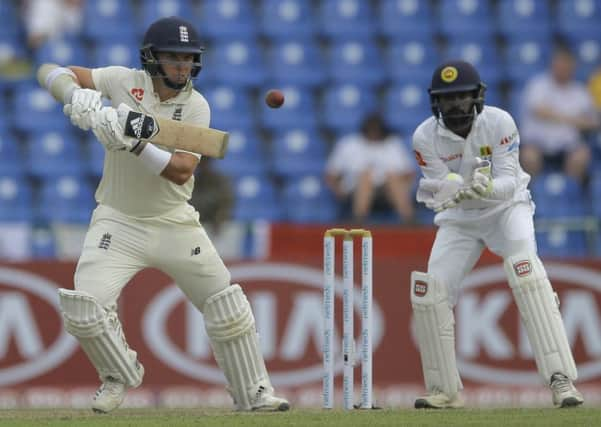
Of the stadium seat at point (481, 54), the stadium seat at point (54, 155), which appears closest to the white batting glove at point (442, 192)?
the stadium seat at point (54, 155)

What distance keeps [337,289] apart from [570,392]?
2709 mm

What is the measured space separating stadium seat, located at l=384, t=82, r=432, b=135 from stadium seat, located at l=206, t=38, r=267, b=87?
1147 mm

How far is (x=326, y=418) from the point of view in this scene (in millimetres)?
6172

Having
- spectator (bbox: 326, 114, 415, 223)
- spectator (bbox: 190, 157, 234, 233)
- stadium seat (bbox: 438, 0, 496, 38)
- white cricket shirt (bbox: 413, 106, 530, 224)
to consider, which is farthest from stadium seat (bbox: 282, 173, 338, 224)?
white cricket shirt (bbox: 413, 106, 530, 224)

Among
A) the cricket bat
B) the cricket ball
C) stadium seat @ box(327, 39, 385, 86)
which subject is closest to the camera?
the cricket bat

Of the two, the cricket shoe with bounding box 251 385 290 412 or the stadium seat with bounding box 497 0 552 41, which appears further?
the stadium seat with bounding box 497 0 552 41

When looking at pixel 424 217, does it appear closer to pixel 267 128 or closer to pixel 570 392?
pixel 267 128

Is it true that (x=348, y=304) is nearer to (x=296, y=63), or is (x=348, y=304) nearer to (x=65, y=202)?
(x=65, y=202)

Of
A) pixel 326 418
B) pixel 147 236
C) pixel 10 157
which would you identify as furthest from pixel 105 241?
pixel 10 157

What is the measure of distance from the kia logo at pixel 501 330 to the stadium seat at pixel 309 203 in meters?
1.86

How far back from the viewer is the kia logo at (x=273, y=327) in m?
9.23

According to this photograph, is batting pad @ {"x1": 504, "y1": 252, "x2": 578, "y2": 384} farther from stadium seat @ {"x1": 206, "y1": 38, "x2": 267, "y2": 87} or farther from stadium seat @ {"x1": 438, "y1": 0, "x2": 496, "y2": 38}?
stadium seat @ {"x1": 438, "y1": 0, "x2": 496, "y2": 38}

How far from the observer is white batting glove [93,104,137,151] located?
6.09m

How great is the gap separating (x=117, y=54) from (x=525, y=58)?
3.65 meters
